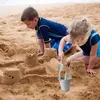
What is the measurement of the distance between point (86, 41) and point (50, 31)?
2.27ft

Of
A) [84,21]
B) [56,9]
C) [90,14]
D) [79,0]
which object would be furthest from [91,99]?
[79,0]

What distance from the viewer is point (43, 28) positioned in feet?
11.7

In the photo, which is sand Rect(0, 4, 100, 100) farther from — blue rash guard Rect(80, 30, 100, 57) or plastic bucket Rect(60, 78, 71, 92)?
blue rash guard Rect(80, 30, 100, 57)

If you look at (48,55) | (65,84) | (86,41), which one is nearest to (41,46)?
(48,55)

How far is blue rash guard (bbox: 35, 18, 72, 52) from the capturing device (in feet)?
11.7

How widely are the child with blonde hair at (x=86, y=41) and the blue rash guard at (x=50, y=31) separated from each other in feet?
1.24

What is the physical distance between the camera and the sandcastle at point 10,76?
2789 mm

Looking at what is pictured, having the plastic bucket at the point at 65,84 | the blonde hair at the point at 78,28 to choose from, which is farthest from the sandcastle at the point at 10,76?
the blonde hair at the point at 78,28

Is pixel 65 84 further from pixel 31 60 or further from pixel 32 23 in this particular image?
pixel 32 23

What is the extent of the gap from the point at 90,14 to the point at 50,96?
370cm

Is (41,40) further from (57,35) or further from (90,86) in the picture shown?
(90,86)

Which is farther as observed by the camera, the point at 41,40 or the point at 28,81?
the point at 41,40

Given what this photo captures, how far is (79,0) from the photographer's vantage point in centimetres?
829

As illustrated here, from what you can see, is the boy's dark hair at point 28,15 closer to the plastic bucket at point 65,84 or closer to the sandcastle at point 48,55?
the sandcastle at point 48,55
